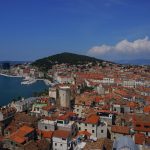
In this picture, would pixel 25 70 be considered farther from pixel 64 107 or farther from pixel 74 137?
pixel 74 137

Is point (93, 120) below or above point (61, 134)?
above

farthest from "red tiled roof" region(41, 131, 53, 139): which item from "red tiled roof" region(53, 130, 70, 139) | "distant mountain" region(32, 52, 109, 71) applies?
"distant mountain" region(32, 52, 109, 71)

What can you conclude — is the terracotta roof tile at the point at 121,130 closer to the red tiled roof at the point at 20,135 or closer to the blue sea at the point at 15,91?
the red tiled roof at the point at 20,135

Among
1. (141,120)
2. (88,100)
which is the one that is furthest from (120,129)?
(88,100)

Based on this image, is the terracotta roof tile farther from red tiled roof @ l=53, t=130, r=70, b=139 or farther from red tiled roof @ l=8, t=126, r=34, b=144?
red tiled roof @ l=8, t=126, r=34, b=144

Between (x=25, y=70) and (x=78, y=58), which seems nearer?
(x=25, y=70)

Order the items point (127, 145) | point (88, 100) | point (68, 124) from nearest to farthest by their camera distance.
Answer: point (127, 145) < point (68, 124) < point (88, 100)

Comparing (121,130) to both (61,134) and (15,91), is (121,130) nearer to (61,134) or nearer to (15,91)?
(61,134)

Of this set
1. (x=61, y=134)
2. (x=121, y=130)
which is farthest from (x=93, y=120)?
(x=61, y=134)
